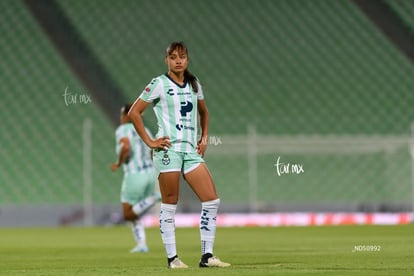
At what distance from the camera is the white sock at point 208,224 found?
7.91 meters

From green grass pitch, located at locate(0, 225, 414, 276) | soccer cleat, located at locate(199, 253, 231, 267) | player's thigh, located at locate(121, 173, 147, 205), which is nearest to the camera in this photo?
green grass pitch, located at locate(0, 225, 414, 276)

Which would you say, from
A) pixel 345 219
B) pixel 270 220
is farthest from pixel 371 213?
pixel 270 220

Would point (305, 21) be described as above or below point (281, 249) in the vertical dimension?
above

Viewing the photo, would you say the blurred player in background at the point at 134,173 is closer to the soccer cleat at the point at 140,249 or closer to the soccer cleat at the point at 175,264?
the soccer cleat at the point at 140,249

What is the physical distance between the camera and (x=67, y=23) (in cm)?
2483

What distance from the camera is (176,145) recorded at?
791cm

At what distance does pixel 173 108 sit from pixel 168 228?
97cm

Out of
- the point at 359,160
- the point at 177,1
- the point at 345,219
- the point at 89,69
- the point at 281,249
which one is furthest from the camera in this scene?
the point at 177,1

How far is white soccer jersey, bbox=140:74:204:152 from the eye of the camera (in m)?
7.92

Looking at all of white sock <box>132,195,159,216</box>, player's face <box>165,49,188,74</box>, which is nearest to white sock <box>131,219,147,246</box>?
white sock <box>132,195,159,216</box>

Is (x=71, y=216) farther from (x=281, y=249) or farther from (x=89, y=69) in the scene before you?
(x=281, y=249)

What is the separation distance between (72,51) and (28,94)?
1703 millimetres

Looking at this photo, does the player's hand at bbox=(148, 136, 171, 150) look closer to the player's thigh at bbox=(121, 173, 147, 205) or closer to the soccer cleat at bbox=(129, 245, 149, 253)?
the soccer cleat at bbox=(129, 245, 149, 253)

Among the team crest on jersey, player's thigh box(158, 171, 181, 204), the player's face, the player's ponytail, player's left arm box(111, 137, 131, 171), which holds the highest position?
the player's face
